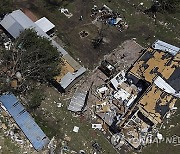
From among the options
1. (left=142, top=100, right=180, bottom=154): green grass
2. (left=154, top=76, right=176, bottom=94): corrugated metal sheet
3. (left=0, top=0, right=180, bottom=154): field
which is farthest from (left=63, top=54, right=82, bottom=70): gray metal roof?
(left=142, top=100, right=180, bottom=154): green grass

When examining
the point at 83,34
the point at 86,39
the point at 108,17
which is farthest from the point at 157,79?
the point at 108,17

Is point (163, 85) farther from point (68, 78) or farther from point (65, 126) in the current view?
point (65, 126)

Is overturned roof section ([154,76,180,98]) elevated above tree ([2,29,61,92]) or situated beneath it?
situated beneath

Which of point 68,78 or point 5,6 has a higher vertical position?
point 5,6

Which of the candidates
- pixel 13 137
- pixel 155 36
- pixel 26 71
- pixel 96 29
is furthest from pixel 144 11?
pixel 13 137

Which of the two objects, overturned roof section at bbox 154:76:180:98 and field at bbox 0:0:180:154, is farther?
overturned roof section at bbox 154:76:180:98

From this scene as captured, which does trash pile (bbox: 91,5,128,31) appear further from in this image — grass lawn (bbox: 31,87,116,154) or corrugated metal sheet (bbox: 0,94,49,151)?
corrugated metal sheet (bbox: 0,94,49,151)

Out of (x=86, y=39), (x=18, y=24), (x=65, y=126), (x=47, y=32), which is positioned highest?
(x=18, y=24)
